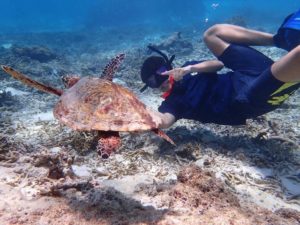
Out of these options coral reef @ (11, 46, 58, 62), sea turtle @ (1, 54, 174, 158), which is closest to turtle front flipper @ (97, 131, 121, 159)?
sea turtle @ (1, 54, 174, 158)

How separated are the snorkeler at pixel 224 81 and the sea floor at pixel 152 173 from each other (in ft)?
1.87

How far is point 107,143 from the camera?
8.95 ft

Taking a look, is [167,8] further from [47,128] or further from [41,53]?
[47,128]

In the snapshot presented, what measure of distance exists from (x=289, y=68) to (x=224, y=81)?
1476 mm

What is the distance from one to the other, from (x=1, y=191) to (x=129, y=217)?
5.01 feet

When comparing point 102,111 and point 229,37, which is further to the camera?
point 229,37

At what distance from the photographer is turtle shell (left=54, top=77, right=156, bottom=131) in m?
2.87

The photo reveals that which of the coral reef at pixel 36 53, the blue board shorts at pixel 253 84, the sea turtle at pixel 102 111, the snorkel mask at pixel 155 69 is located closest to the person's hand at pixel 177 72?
the snorkel mask at pixel 155 69

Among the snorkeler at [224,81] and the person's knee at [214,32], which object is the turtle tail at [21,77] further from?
the person's knee at [214,32]

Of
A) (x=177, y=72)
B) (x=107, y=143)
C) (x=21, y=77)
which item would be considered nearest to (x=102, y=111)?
(x=107, y=143)

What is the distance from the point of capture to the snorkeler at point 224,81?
459cm

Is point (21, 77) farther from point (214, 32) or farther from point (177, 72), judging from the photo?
point (214, 32)

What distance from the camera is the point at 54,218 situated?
9.25 ft

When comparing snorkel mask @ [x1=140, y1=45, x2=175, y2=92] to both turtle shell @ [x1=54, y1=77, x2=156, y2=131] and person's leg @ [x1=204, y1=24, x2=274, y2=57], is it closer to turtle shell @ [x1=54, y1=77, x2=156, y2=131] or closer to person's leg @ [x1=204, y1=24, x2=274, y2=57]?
person's leg @ [x1=204, y1=24, x2=274, y2=57]
